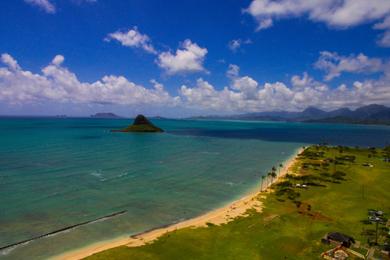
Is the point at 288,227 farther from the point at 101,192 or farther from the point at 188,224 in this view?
the point at 101,192

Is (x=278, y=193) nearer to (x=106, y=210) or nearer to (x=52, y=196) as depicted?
(x=106, y=210)

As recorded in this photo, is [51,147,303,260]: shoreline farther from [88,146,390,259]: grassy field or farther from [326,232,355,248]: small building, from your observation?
[326,232,355,248]: small building

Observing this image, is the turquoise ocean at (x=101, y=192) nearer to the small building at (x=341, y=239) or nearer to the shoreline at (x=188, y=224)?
the shoreline at (x=188, y=224)

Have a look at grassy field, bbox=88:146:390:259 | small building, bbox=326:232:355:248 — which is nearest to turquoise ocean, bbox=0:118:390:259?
grassy field, bbox=88:146:390:259

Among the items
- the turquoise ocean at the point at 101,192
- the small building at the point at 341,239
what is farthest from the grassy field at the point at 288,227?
the turquoise ocean at the point at 101,192

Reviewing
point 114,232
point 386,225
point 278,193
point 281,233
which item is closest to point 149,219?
point 114,232

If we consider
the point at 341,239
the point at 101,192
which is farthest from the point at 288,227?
the point at 101,192
